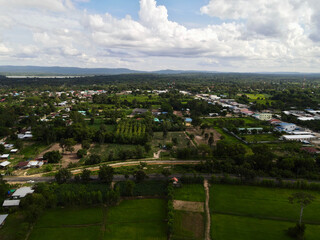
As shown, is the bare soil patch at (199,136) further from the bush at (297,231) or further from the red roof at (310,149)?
the bush at (297,231)

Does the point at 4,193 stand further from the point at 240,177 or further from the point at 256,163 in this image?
the point at 256,163

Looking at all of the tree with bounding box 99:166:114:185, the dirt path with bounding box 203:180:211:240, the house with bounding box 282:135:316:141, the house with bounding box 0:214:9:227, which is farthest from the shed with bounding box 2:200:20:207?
the house with bounding box 282:135:316:141

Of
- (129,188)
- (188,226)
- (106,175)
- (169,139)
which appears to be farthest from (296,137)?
(106,175)

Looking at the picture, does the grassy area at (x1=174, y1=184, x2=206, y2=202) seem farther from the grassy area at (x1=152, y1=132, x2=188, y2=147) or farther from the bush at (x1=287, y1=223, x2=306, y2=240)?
the grassy area at (x1=152, y1=132, x2=188, y2=147)

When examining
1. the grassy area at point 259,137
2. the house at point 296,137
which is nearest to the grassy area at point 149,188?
the grassy area at point 259,137

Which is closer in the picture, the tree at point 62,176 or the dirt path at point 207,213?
the dirt path at point 207,213

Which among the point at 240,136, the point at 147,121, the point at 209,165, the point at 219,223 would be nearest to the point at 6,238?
the point at 219,223
